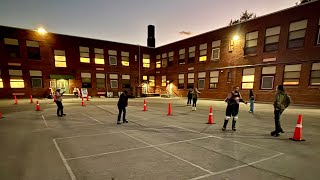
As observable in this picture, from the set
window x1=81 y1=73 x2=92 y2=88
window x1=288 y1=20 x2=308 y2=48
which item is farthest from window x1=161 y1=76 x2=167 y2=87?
window x1=288 y1=20 x2=308 y2=48

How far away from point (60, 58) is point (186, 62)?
20.7 m

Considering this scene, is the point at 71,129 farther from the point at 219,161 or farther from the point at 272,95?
the point at 272,95

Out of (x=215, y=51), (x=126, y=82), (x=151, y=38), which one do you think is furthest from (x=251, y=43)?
(x=151, y=38)

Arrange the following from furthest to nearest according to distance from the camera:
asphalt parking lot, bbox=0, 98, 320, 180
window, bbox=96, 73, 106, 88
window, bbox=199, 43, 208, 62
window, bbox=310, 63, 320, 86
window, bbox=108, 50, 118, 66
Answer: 1. window, bbox=108, 50, 118, 66
2. window, bbox=96, 73, 106, 88
3. window, bbox=199, 43, 208, 62
4. window, bbox=310, 63, 320, 86
5. asphalt parking lot, bbox=0, 98, 320, 180

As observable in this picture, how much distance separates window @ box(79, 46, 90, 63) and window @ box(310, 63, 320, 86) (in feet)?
99.7

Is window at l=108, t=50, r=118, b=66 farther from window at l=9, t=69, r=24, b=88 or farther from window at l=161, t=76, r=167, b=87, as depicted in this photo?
window at l=9, t=69, r=24, b=88

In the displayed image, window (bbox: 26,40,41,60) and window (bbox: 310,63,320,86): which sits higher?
window (bbox: 26,40,41,60)

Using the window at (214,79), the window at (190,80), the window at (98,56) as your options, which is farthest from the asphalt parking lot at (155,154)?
the window at (98,56)

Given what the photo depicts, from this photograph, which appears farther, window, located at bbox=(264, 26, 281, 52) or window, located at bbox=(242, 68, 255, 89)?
window, located at bbox=(242, 68, 255, 89)

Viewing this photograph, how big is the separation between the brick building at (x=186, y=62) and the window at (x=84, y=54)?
157 mm

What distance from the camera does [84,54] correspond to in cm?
2908

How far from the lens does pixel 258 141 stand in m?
6.02

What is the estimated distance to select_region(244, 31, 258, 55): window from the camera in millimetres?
20633

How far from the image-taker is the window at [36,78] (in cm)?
2528
